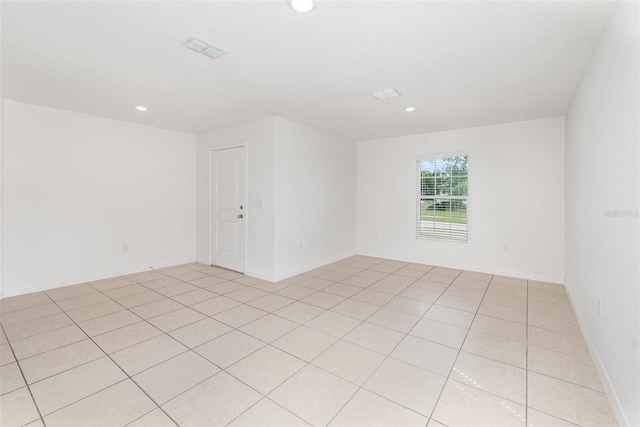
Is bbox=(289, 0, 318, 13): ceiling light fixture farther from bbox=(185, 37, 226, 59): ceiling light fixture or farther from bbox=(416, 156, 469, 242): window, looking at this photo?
bbox=(416, 156, 469, 242): window

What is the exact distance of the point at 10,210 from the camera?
354 cm

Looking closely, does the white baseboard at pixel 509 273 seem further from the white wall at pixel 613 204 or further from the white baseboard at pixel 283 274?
the white baseboard at pixel 283 274

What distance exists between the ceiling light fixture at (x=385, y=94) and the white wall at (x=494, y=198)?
2.18m

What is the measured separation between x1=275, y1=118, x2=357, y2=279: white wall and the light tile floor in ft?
3.06

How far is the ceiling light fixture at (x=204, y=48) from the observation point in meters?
2.16

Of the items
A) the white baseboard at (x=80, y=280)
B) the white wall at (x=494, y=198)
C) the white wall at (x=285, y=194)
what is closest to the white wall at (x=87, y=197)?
the white baseboard at (x=80, y=280)

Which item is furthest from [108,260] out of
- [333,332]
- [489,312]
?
[489,312]

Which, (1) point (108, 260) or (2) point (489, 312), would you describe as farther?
(1) point (108, 260)

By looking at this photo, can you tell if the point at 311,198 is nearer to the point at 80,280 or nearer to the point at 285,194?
the point at 285,194

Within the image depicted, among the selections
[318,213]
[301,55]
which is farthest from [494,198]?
[301,55]

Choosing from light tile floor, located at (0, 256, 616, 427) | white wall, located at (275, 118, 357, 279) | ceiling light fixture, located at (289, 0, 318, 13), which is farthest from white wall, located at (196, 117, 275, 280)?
ceiling light fixture, located at (289, 0, 318, 13)

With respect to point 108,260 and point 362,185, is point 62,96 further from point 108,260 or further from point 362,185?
point 362,185

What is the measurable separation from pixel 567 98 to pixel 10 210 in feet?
22.5

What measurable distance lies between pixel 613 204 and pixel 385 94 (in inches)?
88.5
